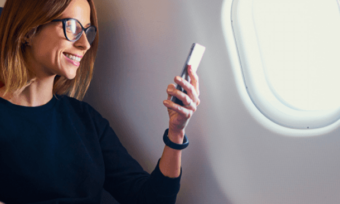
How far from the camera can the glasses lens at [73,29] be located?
33.6 inches

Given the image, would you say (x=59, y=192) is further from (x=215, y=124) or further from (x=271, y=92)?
(x=271, y=92)

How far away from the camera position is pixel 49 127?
88 cm

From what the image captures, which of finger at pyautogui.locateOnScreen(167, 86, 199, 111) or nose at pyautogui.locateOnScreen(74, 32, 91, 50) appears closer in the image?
finger at pyautogui.locateOnScreen(167, 86, 199, 111)

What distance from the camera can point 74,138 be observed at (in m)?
0.92

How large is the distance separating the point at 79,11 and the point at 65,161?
0.50 meters

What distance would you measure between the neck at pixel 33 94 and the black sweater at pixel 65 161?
0.09 ft

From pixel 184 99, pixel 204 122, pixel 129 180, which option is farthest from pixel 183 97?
pixel 129 180

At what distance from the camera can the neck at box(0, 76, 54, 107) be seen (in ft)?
2.86

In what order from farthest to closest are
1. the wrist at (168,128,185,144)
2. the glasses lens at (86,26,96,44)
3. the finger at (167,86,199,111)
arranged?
1. the glasses lens at (86,26,96,44)
2. the wrist at (168,128,185,144)
3. the finger at (167,86,199,111)

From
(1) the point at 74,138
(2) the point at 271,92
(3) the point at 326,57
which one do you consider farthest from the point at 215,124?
(1) the point at 74,138

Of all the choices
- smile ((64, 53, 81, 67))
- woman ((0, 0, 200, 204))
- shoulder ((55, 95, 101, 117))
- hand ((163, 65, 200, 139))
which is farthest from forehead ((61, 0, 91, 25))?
hand ((163, 65, 200, 139))

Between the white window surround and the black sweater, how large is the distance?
350 mm

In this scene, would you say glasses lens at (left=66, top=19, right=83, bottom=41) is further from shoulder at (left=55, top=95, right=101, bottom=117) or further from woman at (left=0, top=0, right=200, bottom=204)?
shoulder at (left=55, top=95, right=101, bottom=117)

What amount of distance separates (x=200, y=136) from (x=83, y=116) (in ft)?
1.45
